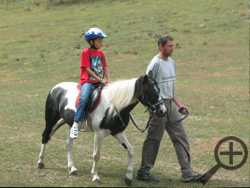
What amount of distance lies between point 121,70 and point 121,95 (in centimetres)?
1236

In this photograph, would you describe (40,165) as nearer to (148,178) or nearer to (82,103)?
(82,103)

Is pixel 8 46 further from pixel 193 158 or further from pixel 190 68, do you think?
pixel 193 158

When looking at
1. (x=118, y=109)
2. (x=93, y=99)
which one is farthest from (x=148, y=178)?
(x=93, y=99)

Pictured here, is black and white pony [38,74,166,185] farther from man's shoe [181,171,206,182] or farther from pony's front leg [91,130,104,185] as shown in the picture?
man's shoe [181,171,206,182]

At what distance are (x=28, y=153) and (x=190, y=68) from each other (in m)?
12.3

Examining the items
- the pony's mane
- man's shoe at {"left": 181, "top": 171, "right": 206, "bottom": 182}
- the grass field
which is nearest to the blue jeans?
the pony's mane

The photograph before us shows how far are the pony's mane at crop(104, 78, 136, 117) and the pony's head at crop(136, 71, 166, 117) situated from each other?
0.13 metres

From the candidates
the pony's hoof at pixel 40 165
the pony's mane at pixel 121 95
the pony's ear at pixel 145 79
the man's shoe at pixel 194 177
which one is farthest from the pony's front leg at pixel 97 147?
the man's shoe at pixel 194 177

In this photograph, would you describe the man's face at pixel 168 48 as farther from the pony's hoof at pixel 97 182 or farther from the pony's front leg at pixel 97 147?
the pony's hoof at pixel 97 182

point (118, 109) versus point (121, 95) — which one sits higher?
point (121, 95)

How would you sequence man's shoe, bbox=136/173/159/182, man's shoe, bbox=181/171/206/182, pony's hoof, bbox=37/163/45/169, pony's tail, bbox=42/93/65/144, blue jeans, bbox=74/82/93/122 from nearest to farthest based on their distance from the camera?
blue jeans, bbox=74/82/93/122 → man's shoe, bbox=181/171/206/182 → man's shoe, bbox=136/173/159/182 → pony's hoof, bbox=37/163/45/169 → pony's tail, bbox=42/93/65/144

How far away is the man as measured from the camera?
21.3 feet

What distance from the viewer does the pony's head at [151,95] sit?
6.05 m

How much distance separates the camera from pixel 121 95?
627 cm
